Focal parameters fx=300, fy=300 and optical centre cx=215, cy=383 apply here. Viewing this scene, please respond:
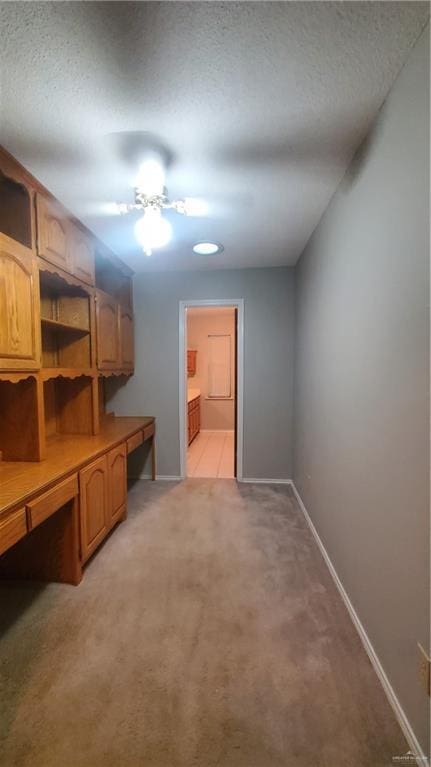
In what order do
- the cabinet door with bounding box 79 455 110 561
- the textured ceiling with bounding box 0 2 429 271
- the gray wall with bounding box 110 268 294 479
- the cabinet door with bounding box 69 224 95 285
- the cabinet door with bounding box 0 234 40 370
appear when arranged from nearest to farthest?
the textured ceiling with bounding box 0 2 429 271 < the cabinet door with bounding box 0 234 40 370 < the cabinet door with bounding box 79 455 110 561 < the cabinet door with bounding box 69 224 95 285 < the gray wall with bounding box 110 268 294 479

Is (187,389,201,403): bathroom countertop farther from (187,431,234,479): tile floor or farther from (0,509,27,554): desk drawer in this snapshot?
(0,509,27,554): desk drawer

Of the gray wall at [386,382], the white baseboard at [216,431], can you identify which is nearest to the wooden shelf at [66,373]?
the gray wall at [386,382]

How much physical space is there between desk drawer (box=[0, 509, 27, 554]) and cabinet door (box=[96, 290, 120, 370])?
1514 millimetres

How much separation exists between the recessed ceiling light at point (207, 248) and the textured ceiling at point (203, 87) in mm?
722

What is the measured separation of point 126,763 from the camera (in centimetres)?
99

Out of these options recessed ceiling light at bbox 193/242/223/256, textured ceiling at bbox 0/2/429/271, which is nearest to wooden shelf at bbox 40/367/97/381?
textured ceiling at bbox 0/2/429/271

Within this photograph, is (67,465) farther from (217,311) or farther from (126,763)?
(217,311)

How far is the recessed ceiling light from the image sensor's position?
2584mm

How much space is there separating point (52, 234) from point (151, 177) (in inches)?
30.4

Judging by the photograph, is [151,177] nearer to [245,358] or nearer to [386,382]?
[386,382]

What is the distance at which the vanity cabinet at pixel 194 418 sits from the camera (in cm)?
509

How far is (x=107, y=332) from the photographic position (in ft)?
9.18

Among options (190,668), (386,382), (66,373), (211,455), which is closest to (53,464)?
(66,373)

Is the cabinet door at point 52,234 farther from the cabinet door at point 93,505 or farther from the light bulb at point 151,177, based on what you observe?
the cabinet door at point 93,505
